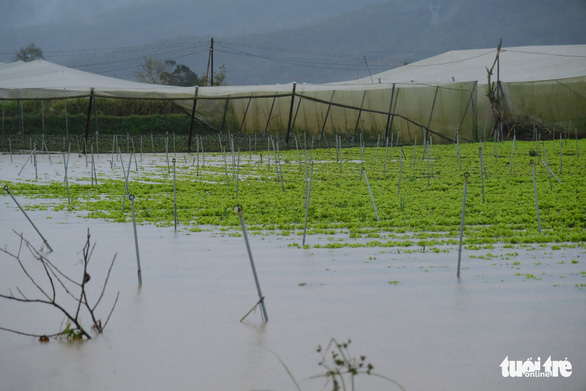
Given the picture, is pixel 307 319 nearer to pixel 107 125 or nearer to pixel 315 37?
pixel 107 125

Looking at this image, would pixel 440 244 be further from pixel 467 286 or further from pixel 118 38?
pixel 118 38

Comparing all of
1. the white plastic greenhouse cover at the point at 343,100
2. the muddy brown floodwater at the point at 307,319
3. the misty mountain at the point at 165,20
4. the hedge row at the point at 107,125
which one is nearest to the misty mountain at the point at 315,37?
the misty mountain at the point at 165,20

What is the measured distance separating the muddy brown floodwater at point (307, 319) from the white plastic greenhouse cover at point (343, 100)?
10554mm

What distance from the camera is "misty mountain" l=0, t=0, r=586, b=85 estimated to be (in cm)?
13100

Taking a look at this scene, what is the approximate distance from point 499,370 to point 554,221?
303 cm

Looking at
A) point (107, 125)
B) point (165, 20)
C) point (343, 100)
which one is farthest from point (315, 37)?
point (343, 100)

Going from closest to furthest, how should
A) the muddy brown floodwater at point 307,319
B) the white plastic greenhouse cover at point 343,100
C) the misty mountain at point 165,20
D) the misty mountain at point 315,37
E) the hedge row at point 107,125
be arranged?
the muddy brown floodwater at point 307,319 → the white plastic greenhouse cover at point 343,100 → the hedge row at point 107,125 → the misty mountain at point 315,37 → the misty mountain at point 165,20

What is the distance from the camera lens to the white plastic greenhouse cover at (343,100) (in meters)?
14.7

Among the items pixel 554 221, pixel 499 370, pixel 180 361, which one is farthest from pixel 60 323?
pixel 554 221

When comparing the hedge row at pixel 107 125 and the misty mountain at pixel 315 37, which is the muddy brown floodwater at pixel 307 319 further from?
the misty mountain at pixel 315 37

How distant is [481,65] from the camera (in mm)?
22922

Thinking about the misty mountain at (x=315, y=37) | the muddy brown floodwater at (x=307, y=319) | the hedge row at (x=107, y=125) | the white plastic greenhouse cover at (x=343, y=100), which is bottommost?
the muddy brown floodwater at (x=307, y=319)

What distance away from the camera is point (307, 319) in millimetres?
2852

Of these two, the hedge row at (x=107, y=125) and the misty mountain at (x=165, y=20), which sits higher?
the misty mountain at (x=165, y=20)
